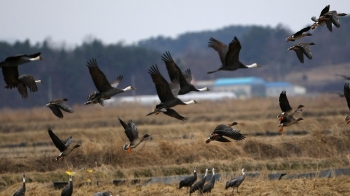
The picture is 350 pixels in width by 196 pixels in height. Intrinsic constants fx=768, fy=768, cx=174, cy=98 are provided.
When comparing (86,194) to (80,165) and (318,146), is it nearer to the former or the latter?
(80,165)

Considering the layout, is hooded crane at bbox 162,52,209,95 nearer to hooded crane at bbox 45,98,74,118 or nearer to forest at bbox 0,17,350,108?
hooded crane at bbox 45,98,74,118

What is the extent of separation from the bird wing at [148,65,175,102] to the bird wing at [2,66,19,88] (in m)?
2.71

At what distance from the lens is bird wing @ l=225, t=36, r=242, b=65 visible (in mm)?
16125

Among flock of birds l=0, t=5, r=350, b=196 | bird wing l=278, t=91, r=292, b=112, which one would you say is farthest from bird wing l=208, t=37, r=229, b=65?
bird wing l=278, t=91, r=292, b=112

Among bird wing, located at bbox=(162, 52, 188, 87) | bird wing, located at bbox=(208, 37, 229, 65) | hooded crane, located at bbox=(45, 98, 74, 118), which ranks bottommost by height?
hooded crane, located at bbox=(45, 98, 74, 118)

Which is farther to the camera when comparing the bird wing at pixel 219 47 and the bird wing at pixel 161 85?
the bird wing at pixel 219 47

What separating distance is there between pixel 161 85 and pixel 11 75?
9.95 feet

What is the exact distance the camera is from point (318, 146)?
75.6 feet

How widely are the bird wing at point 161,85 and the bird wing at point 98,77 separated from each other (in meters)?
1.00

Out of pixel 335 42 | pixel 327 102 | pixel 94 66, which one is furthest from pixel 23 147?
pixel 335 42

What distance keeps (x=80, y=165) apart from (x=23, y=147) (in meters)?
7.13

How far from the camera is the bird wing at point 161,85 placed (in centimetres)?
1572

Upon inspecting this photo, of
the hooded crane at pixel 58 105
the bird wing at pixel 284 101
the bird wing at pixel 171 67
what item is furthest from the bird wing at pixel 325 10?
the hooded crane at pixel 58 105

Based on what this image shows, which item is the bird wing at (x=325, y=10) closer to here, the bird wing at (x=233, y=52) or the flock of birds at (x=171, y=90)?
the flock of birds at (x=171, y=90)
